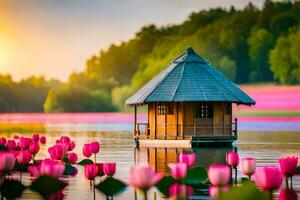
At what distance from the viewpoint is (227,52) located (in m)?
102

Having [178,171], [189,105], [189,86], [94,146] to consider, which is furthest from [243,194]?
[189,105]

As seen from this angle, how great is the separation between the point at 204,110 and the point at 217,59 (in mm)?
65965

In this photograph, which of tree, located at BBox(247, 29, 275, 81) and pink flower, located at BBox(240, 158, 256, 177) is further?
tree, located at BBox(247, 29, 275, 81)

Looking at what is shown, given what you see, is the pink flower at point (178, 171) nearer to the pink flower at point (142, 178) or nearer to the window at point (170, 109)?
the pink flower at point (142, 178)

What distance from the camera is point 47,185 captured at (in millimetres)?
6211

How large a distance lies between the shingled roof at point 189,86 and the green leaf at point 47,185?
25.7 metres

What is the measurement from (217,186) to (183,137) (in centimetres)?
2700

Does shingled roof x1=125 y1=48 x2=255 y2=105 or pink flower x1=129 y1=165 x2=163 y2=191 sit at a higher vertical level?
shingled roof x1=125 y1=48 x2=255 y2=105

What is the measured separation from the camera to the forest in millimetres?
96375

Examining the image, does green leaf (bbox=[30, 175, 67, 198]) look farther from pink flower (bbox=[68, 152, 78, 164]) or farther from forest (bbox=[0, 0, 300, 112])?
forest (bbox=[0, 0, 300, 112])

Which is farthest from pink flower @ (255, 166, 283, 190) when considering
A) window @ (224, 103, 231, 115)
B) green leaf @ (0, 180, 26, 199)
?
window @ (224, 103, 231, 115)

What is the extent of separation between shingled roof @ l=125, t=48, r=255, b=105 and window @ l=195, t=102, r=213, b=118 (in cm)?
89

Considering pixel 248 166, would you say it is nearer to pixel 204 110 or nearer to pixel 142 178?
pixel 142 178

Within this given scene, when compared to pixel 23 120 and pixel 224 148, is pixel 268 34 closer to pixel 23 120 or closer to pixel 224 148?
pixel 23 120
